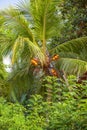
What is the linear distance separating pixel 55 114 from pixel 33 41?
224 inches

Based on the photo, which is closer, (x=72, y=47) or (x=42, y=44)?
(x=42, y=44)

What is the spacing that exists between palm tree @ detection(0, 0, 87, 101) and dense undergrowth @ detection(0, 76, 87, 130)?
3725 millimetres

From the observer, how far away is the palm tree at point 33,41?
1003 cm

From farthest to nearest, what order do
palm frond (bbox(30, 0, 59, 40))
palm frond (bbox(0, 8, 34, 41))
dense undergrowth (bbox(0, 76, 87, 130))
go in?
palm frond (bbox(30, 0, 59, 40)) → palm frond (bbox(0, 8, 34, 41)) → dense undergrowth (bbox(0, 76, 87, 130))

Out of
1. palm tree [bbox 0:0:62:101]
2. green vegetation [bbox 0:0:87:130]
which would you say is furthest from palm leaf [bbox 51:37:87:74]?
palm tree [bbox 0:0:62:101]

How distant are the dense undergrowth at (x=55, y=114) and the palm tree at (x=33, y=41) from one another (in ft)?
12.2

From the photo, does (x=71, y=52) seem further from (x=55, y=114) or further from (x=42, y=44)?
(x=55, y=114)

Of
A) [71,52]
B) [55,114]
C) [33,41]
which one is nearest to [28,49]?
[33,41]

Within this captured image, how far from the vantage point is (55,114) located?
4.93 metres

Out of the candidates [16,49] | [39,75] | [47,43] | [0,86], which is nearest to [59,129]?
[16,49]

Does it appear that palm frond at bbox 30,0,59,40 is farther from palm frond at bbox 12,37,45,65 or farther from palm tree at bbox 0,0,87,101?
palm frond at bbox 12,37,45,65

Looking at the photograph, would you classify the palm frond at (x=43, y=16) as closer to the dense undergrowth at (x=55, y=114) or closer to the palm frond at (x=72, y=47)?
the palm frond at (x=72, y=47)

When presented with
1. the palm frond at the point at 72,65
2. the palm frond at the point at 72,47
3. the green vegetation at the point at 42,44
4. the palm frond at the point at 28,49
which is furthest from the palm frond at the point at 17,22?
the palm frond at the point at 72,65

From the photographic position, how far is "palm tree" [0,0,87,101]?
32.9 ft
